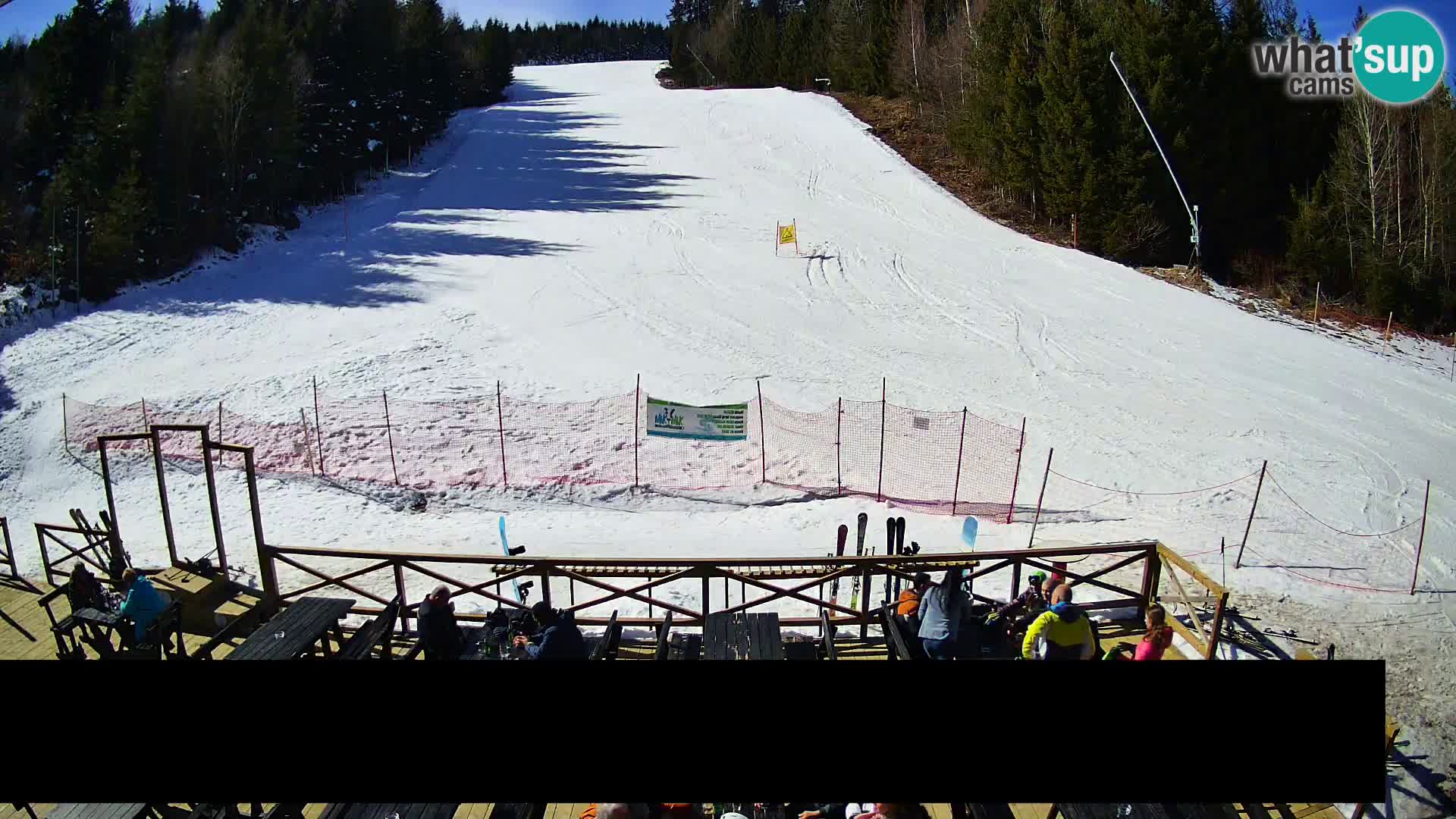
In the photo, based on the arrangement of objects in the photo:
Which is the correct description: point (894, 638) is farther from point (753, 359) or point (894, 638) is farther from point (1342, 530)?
point (753, 359)

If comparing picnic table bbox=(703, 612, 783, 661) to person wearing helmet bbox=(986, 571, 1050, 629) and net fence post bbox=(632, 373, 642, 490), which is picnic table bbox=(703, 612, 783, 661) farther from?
net fence post bbox=(632, 373, 642, 490)

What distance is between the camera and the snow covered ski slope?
47.6ft

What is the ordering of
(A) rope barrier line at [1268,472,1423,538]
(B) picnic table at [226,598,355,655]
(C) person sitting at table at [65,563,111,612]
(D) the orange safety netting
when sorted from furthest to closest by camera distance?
(D) the orange safety netting, (A) rope barrier line at [1268,472,1423,538], (C) person sitting at table at [65,563,111,612], (B) picnic table at [226,598,355,655]

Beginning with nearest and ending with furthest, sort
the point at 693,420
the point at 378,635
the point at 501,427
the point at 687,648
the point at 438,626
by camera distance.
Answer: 1. the point at 687,648
2. the point at 438,626
3. the point at 378,635
4. the point at 693,420
5. the point at 501,427

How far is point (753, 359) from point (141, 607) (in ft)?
50.7

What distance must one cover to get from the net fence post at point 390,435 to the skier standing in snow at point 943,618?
11.7 m

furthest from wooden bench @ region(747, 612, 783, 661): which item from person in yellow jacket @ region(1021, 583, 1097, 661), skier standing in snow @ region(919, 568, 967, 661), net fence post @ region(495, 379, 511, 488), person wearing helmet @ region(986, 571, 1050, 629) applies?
net fence post @ region(495, 379, 511, 488)

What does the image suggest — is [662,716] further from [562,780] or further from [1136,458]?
[1136,458]

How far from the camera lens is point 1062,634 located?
22.7 feet

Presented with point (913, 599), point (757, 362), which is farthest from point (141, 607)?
point (757, 362)

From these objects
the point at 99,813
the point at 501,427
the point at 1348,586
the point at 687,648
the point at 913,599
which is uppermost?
the point at 99,813

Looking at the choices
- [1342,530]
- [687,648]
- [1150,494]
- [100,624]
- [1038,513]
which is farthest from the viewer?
[1150,494]

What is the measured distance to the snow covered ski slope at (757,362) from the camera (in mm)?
14508

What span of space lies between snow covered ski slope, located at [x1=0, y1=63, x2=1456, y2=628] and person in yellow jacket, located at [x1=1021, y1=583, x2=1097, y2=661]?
6438 mm
